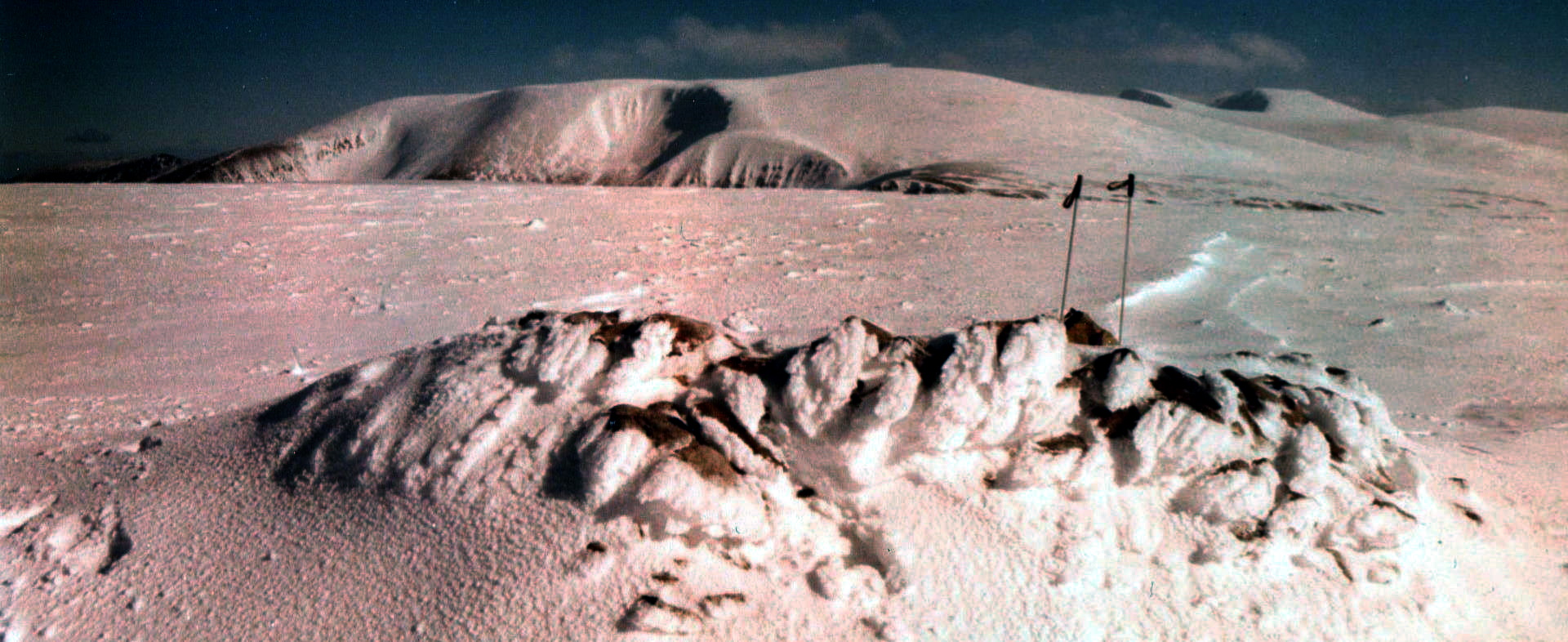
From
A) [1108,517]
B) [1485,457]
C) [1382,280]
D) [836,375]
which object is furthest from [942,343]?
[1382,280]

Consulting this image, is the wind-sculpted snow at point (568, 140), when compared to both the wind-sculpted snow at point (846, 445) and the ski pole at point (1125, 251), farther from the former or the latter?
the wind-sculpted snow at point (846, 445)

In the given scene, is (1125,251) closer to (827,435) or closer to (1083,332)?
(1083,332)

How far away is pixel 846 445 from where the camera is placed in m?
2.09

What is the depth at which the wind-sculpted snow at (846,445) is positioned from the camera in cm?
195

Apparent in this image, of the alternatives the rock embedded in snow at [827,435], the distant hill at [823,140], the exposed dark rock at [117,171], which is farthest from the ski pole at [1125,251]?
the exposed dark rock at [117,171]

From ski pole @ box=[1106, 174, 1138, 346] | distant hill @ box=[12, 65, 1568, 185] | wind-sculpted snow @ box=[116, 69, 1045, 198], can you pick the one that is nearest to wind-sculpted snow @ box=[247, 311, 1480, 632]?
ski pole @ box=[1106, 174, 1138, 346]

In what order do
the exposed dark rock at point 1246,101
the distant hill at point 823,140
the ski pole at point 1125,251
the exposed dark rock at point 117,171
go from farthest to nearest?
the exposed dark rock at point 1246,101
the exposed dark rock at point 117,171
the distant hill at point 823,140
the ski pole at point 1125,251

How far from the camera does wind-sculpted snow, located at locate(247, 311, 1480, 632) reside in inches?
76.8

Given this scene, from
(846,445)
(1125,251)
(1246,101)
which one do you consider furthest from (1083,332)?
(1246,101)

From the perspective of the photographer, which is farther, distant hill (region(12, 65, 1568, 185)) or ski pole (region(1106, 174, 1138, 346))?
distant hill (region(12, 65, 1568, 185))

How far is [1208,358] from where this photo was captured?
13.7 feet

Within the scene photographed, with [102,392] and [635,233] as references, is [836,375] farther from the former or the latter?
[635,233]

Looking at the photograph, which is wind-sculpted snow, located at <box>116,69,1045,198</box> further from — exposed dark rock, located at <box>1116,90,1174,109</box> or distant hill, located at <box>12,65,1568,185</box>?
exposed dark rock, located at <box>1116,90,1174,109</box>

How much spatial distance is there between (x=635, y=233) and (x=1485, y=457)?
7948 mm
